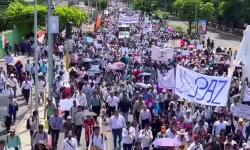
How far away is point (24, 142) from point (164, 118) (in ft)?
15.3

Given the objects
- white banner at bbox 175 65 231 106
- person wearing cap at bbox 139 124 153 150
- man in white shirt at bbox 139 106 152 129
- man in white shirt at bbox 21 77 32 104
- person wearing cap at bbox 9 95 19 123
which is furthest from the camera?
man in white shirt at bbox 21 77 32 104

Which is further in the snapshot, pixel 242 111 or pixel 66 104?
pixel 66 104

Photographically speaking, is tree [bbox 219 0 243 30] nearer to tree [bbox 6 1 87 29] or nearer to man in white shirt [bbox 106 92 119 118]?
tree [bbox 6 1 87 29]

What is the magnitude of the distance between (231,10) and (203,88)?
60.4 meters

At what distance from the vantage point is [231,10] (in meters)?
73.9

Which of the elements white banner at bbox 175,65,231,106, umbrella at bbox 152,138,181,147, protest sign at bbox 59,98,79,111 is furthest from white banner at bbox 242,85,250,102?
umbrella at bbox 152,138,181,147

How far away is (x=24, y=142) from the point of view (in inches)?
680

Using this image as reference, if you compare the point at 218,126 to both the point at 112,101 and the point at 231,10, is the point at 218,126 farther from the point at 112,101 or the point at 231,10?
the point at 231,10

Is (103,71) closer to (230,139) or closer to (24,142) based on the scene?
(24,142)

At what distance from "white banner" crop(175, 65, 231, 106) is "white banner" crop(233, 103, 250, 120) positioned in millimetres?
566

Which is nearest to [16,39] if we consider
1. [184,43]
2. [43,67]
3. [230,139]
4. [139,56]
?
[184,43]

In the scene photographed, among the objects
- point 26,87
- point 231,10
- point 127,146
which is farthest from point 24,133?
point 231,10

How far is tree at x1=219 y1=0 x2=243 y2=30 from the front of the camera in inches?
2837

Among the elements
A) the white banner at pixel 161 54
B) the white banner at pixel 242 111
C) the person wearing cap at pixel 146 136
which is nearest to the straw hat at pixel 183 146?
the person wearing cap at pixel 146 136
